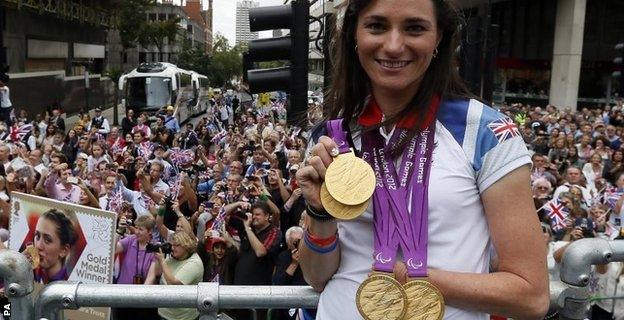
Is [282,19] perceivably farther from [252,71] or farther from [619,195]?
[619,195]

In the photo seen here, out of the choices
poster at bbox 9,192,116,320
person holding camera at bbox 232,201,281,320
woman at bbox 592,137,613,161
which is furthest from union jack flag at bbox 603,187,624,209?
poster at bbox 9,192,116,320

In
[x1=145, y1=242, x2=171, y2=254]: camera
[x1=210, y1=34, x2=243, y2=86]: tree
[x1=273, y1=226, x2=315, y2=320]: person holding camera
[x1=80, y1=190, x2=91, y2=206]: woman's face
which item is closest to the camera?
[x1=273, y1=226, x2=315, y2=320]: person holding camera

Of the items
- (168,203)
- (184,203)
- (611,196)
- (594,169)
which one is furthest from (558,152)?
(168,203)

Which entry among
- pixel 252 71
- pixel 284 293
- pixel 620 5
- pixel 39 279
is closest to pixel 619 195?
pixel 252 71

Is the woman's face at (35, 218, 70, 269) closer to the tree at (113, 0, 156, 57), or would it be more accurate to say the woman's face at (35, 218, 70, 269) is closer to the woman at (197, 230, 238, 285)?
the woman at (197, 230, 238, 285)

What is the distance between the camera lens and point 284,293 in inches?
78.4

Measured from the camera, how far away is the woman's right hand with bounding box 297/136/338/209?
1495mm

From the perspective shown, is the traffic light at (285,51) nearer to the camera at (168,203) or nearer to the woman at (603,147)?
the camera at (168,203)

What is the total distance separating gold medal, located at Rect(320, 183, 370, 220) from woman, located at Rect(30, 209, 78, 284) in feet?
12.7

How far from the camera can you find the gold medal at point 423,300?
1.44 m

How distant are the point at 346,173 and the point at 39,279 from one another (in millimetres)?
4160

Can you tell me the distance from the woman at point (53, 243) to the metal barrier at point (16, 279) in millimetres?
2917

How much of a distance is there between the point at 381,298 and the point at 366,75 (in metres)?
0.59

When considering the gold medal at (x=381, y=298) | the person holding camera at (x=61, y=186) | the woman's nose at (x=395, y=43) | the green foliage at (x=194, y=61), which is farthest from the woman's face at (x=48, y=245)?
the green foliage at (x=194, y=61)
